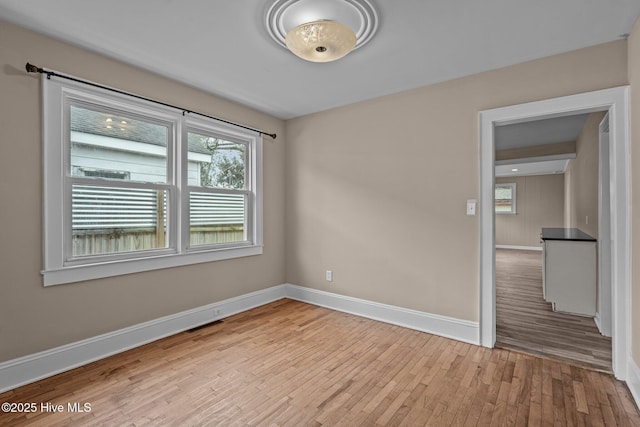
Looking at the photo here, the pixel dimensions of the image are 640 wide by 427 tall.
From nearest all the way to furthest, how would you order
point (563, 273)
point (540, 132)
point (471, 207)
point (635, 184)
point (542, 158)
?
1. point (635, 184)
2. point (471, 207)
3. point (563, 273)
4. point (540, 132)
5. point (542, 158)

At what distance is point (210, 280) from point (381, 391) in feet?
7.16

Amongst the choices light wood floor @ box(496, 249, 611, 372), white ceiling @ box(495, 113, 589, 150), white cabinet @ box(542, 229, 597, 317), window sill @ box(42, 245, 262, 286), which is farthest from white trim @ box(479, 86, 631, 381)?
window sill @ box(42, 245, 262, 286)

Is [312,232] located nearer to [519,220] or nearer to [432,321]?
[432,321]

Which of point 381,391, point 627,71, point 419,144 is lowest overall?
point 381,391

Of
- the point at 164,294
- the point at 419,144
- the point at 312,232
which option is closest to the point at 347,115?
the point at 419,144

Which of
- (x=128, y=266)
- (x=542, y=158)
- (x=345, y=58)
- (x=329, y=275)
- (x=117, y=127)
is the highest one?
(x=345, y=58)

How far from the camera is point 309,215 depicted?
4223 millimetres

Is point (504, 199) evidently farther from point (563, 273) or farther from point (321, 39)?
point (321, 39)

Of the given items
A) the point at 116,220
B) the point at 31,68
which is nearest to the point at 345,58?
the point at 31,68

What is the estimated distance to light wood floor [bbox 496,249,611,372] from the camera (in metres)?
2.69

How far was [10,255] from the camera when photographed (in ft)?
7.14

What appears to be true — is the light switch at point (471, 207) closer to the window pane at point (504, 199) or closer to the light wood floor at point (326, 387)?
the light wood floor at point (326, 387)

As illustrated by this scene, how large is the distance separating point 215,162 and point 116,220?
1.24 m

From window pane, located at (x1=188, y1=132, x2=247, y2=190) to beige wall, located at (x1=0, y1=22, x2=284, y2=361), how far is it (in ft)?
1.56
